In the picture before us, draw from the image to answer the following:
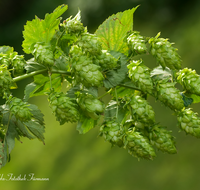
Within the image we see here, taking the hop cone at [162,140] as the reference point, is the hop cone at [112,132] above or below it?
above

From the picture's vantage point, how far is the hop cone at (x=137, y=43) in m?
0.75

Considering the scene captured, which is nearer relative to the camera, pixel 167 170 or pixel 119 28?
pixel 119 28

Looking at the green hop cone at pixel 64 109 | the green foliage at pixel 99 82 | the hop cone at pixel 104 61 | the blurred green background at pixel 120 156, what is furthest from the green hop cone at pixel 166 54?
the blurred green background at pixel 120 156

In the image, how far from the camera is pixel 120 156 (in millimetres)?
2939

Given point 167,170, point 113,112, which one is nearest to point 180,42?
point 167,170

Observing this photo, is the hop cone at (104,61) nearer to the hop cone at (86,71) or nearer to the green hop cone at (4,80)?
the hop cone at (86,71)

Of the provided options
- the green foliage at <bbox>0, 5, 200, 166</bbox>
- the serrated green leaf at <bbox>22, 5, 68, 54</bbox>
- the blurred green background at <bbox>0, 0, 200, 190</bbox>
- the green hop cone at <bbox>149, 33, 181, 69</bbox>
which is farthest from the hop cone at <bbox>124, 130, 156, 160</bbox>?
the blurred green background at <bbox>0, 0, 200, 190</bbox>

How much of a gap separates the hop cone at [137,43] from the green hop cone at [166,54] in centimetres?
Answer: 3

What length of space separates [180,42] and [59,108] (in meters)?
3.67

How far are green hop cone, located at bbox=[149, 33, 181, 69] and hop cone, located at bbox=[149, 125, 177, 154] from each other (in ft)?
0.62

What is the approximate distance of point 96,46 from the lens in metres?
0.69

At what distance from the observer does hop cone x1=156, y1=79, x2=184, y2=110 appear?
0.68m

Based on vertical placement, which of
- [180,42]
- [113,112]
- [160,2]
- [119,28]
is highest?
[160,2]

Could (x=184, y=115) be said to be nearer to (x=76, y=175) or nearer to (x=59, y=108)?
(x=59, y=108)
